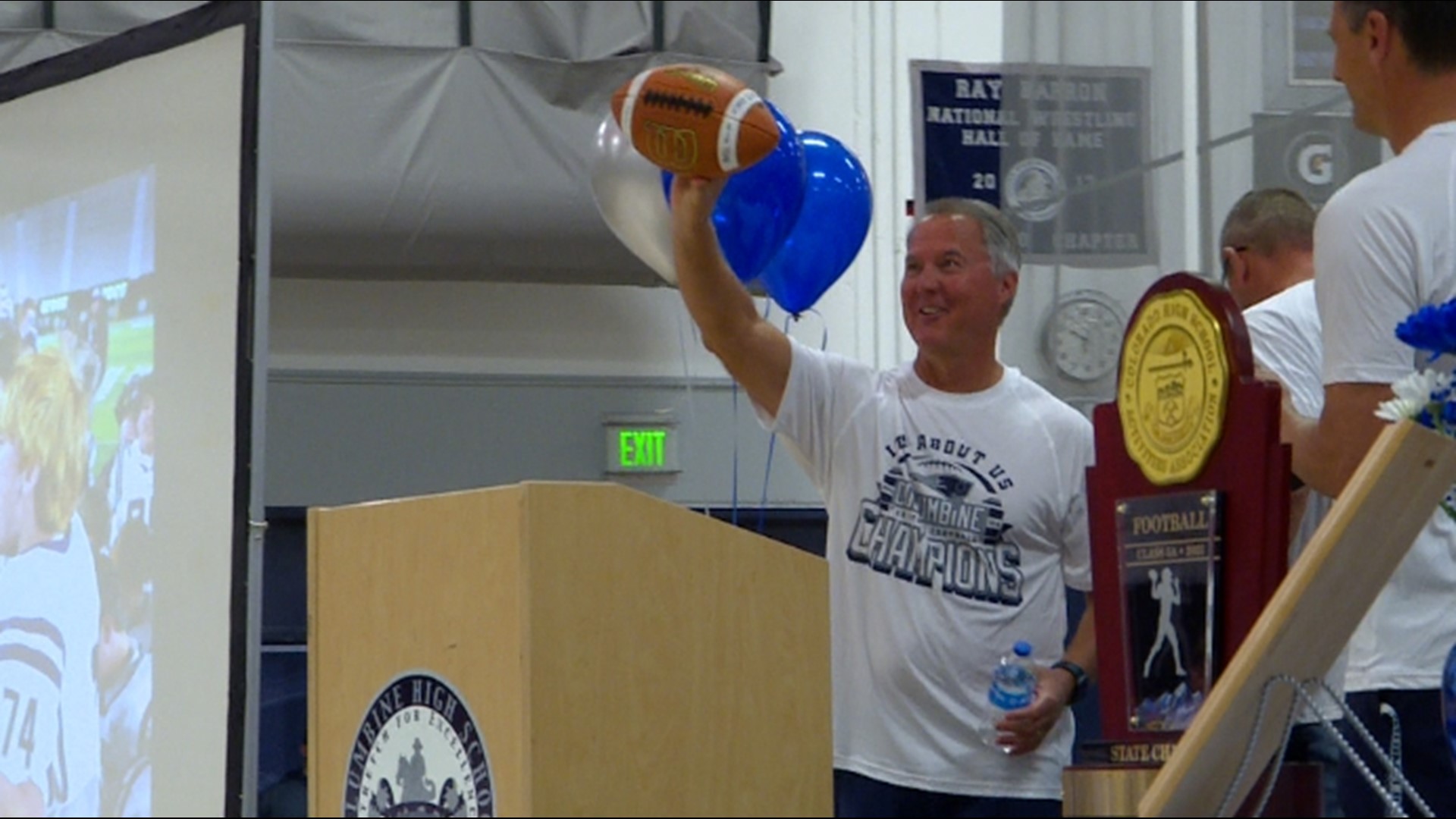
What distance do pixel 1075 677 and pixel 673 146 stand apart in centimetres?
96

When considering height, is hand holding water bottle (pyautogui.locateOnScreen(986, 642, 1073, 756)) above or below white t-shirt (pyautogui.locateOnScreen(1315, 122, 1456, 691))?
below

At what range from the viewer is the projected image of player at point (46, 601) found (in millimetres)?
2637

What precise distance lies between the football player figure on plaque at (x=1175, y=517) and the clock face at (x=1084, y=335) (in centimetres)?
329

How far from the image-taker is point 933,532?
116 inches

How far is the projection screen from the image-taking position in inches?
95.7

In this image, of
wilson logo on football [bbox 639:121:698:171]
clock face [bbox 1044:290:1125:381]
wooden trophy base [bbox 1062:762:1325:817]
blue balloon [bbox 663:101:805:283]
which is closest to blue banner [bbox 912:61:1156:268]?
clock face [bbox 1044:290:1125:381]

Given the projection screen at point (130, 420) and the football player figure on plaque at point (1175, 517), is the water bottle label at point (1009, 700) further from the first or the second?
the projection screen at point (130, 420)

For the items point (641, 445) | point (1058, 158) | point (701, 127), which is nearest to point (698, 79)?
point (701, 127)

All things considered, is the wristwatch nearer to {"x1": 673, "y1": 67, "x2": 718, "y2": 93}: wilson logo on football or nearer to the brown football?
the brown football

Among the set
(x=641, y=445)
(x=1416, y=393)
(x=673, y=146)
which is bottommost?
(x=1416, y=393)

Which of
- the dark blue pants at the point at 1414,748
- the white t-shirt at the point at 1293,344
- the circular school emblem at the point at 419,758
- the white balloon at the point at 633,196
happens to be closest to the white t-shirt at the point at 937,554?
the white t-shirt at the point at 1293,344

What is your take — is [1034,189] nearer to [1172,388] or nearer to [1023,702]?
[1023,702]

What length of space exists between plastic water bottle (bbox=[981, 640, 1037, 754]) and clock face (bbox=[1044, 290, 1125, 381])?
255 cm

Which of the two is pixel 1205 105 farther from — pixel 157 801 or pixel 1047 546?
pixel 157 801
